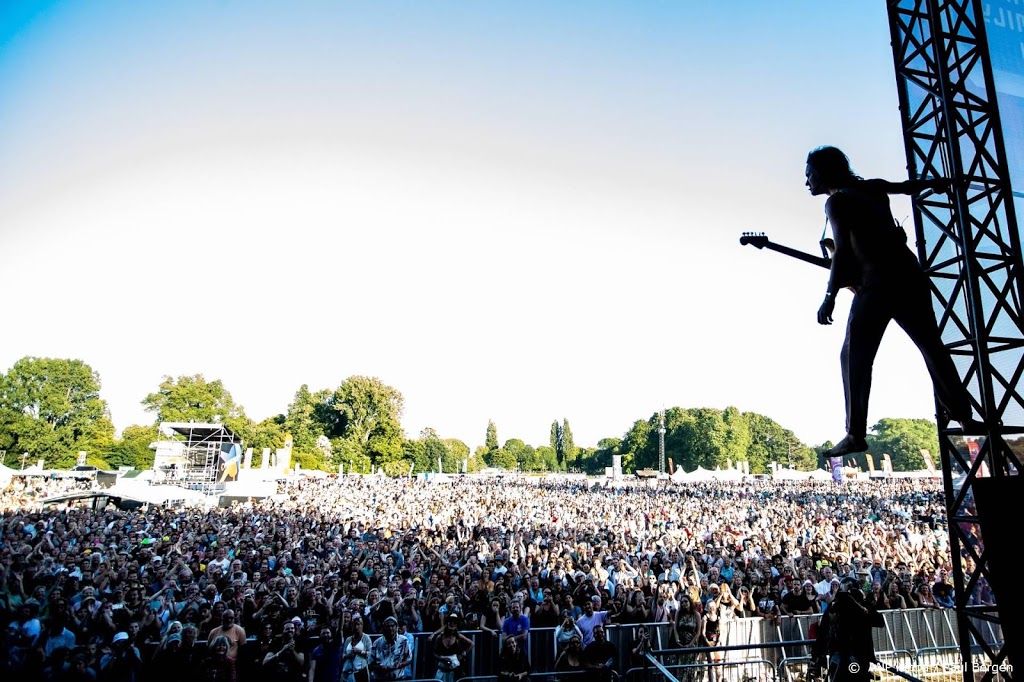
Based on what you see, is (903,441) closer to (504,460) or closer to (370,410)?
(504,460)

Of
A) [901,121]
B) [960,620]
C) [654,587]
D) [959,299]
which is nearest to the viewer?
[960,620]

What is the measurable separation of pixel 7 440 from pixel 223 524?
2047 inches

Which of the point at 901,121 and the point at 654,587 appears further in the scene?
the point at 654,587

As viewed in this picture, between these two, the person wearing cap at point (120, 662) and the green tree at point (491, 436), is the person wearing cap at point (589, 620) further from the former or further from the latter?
the green tree at point (491, 436)

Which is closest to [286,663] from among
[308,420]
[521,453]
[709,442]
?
[308,420]

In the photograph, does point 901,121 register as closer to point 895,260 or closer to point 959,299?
point 959,299

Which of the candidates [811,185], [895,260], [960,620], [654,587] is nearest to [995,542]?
[960,620]

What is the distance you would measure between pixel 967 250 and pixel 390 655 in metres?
6.29

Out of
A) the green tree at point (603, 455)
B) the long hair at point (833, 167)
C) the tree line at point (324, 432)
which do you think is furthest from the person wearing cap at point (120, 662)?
the green tree at point (603, 455)

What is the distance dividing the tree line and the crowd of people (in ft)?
120

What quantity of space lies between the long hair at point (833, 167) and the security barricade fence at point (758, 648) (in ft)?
17.7

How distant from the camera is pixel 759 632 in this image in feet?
27.5

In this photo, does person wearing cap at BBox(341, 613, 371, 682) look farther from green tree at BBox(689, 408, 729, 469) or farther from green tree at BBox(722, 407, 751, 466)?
green tree at BBox(722, 407, 751, 466)

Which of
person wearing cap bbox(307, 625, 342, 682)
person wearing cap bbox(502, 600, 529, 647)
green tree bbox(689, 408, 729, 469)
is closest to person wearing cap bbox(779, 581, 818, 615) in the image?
person wearing cap bbox(502, 600, 529, 647)
